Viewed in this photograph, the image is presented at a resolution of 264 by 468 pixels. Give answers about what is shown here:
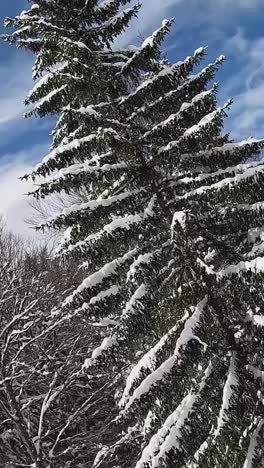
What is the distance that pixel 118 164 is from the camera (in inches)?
311

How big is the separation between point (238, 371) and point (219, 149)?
3591 mm

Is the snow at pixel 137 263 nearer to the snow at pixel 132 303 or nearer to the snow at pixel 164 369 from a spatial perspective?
the snow at pixel 132 303

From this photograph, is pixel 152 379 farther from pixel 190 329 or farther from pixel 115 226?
pixel 115 226

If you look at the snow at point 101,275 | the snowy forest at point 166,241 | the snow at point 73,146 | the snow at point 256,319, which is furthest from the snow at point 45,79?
the snow at point 256,319

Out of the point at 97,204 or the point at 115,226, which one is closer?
the point at 115,226

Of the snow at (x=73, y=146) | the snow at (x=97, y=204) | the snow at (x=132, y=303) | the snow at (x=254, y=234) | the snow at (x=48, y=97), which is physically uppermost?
the snow at (x=48, y=97)

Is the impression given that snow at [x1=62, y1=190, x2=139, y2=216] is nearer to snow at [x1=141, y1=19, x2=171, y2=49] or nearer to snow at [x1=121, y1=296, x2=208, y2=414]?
snow at [x1=121, y1=296, x2=208, y2=414]

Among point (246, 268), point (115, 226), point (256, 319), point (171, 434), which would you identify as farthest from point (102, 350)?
point (246, 268)

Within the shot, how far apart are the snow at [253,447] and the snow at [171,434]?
908 mm

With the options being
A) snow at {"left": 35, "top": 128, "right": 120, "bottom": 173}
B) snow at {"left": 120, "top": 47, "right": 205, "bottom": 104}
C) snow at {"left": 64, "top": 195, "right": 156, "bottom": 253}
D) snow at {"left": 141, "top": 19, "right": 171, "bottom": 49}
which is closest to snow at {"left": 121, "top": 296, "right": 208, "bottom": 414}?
snow at {"left": 64, "top": 195, "right": 156, "bottom": 253}

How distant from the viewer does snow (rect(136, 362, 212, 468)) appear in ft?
21.6

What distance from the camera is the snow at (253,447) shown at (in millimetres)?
6351

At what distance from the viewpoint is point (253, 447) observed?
21.3 ft

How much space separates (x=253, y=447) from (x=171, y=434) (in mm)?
1116
